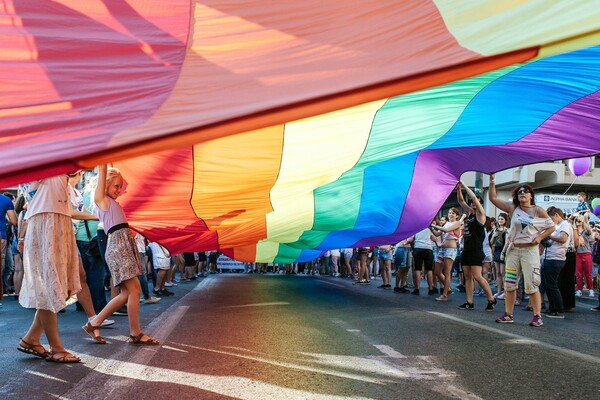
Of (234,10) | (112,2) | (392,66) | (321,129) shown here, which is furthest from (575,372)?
(112,2)

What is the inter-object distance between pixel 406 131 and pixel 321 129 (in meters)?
0.90

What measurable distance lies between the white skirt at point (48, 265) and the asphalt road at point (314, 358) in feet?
1.72

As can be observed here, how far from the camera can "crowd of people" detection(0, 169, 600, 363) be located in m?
5.14

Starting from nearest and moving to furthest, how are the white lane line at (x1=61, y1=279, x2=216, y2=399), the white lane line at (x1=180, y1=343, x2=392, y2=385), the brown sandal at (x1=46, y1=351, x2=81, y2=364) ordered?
1. the white lane line at (x1=61, y1=279, x2=216, y2=399)
2. the white lane line at (x1=180, y1=343, x2=392, y2=385)
3. the brown sandal at (x1=46, y1=351, x2=81, y2=364)

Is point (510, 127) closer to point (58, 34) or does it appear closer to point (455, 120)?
point (455, 120)

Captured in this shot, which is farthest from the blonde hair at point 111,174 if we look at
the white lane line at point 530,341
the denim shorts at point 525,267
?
the denim shorts at point 525,267

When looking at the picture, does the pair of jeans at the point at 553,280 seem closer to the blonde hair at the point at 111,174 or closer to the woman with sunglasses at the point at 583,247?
the woman with sunglasses at the point at 583,247

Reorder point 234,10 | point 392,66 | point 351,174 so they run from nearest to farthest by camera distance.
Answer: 1. point 392,66
2. point 234,10
3. point 351,174

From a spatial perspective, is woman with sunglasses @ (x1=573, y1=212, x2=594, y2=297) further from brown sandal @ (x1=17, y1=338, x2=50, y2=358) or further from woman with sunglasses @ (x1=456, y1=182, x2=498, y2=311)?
brown sandal @ (x1=17, y1=338, x2=50, y2=358)

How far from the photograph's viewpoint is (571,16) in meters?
3.00

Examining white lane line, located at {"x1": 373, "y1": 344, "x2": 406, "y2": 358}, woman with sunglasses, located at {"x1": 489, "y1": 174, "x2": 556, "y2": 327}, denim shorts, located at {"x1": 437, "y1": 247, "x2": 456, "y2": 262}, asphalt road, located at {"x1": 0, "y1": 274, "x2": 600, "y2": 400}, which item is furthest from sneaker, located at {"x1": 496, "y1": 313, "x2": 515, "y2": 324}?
denim shorts, located at {"x1": 437, "y1": 247, "x2": 456, "y2": 262}

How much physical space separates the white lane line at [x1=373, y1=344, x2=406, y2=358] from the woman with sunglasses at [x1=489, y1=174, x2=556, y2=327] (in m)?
2.57

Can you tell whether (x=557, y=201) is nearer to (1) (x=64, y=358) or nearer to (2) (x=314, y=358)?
(2) (x=314, y=358)

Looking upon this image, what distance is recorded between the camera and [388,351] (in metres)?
6.00
